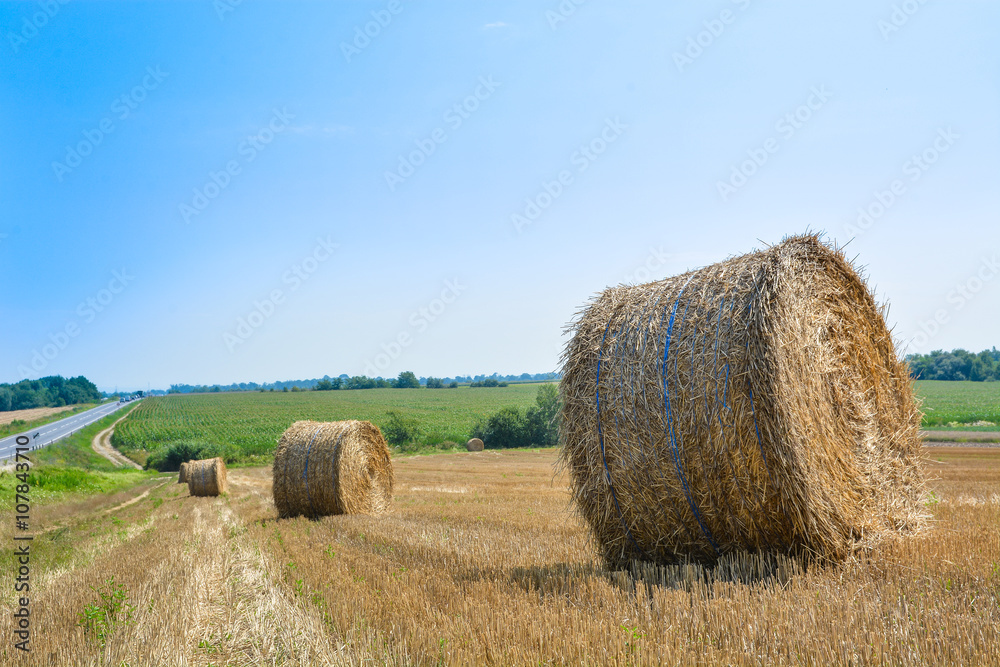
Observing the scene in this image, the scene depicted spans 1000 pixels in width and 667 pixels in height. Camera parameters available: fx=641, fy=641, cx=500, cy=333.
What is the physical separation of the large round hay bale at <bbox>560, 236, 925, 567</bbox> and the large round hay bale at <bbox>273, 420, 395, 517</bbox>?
7237 mm

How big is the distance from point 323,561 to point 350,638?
292 centimetres

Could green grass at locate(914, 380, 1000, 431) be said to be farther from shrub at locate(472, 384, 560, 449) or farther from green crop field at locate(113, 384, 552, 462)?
green crop field at locate(113, 384, 552, 462)

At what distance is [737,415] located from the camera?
5.46 metres

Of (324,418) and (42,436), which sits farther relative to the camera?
(324,418)

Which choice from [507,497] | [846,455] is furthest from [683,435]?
[507,497]

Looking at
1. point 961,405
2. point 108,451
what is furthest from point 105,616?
point 961,405

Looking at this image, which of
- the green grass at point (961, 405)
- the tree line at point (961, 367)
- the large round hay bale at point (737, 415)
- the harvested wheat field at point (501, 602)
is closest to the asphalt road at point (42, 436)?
the harvested wheat field at point (501, 602)

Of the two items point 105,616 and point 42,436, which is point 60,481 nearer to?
point 105,616

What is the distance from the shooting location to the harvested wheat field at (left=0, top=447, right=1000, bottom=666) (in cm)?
392

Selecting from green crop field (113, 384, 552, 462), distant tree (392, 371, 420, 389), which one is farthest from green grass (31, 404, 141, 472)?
distant tree (392, 371, 420, 389)

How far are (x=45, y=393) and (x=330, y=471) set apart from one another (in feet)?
312

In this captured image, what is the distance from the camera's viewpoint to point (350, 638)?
4.58 meters

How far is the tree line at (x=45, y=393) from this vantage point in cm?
7862

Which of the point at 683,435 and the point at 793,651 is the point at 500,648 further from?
the point at 683,435
